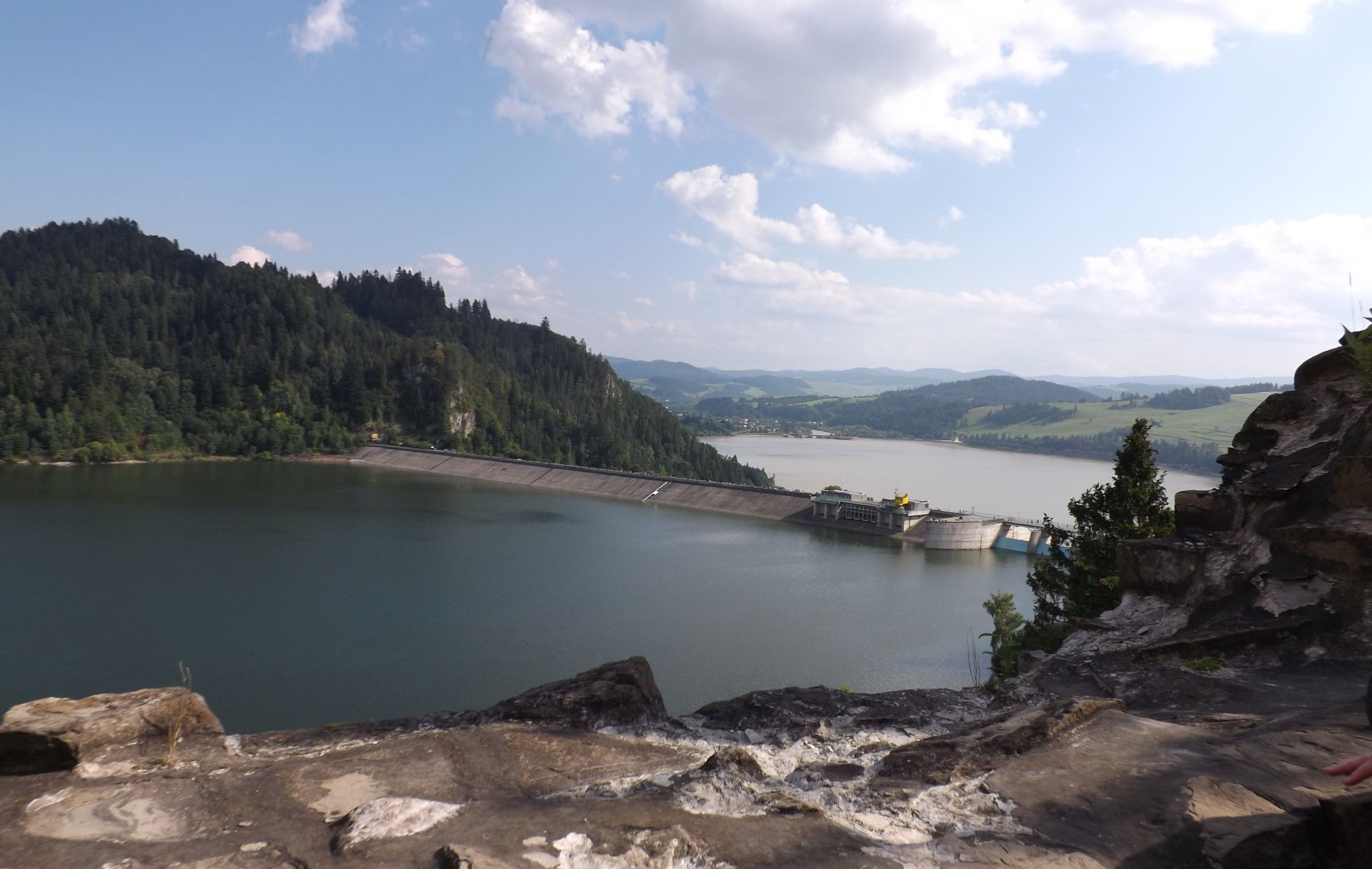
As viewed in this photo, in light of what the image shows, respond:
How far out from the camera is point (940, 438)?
19112cm

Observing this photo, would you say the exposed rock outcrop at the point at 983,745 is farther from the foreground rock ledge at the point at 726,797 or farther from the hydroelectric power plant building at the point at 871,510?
the hydroelectric power plant building at the point at 871,510

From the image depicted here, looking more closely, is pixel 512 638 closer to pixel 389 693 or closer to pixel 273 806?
pixel 389 693

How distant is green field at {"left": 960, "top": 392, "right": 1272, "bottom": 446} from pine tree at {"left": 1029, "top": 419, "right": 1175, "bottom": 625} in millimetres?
118333

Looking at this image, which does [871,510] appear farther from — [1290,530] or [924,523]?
[1290,530]

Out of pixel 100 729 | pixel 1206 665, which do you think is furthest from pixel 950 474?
pixel 100 729

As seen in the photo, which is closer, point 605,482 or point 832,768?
point 832,768

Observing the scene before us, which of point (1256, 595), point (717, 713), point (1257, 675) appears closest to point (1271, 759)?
point (1257, 675)

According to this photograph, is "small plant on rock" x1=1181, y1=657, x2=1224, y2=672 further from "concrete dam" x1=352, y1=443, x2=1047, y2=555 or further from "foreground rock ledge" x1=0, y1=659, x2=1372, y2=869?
"concrete dam" x1=352, y1=443, x2=1047, y2=555

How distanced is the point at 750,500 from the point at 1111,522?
155 feet

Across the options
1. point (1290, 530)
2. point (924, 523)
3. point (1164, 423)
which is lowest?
point (924, 523)

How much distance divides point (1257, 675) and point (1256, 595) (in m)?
1.60

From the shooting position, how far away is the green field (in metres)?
134

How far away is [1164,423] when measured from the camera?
152125 mm

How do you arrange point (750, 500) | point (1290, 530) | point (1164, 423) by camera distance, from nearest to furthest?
point (1290, 530) → point (750, 500) → point (1164, 423)
